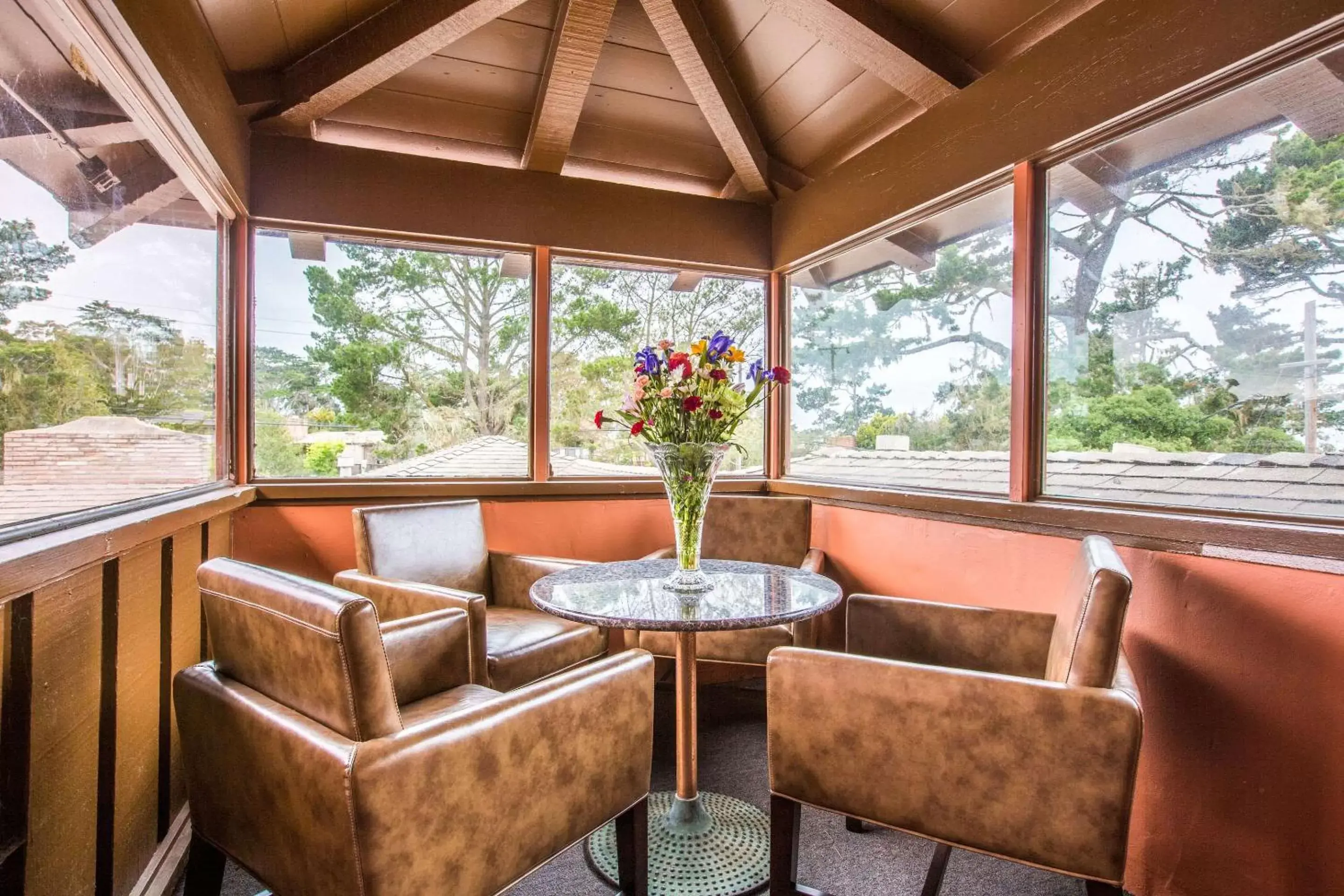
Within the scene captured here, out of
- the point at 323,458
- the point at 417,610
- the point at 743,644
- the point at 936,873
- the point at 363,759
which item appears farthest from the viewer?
the point at 323,458

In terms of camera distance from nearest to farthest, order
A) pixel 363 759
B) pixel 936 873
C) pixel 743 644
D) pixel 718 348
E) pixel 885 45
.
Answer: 1. pixel 363 759
2. pixel 936 873
3. pixel 718 348
4. pixel 885 45
5. pixel 743 644

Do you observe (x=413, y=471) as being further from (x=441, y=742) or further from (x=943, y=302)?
(x=943, y=302)

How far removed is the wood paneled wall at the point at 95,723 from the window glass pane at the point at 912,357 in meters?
2.54

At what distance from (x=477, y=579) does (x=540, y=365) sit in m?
1.03

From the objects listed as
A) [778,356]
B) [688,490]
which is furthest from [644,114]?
[688,490]

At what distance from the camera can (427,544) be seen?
268cm

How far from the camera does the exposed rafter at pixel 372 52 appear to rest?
7.45 ft

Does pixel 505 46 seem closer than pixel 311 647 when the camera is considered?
No

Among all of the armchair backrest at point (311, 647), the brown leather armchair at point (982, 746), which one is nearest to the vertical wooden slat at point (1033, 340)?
the brown leather armchair at point (982, 746)

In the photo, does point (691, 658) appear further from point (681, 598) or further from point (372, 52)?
point (372, 52)

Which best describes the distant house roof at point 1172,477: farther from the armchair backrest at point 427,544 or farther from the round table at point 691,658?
the armchair backrest at point 427,544

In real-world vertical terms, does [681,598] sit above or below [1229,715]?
above

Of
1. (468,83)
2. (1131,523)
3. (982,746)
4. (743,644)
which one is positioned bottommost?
(743,644)

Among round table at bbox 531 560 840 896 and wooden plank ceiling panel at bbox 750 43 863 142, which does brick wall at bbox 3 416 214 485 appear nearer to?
round table at bbox 531 560 840 896
